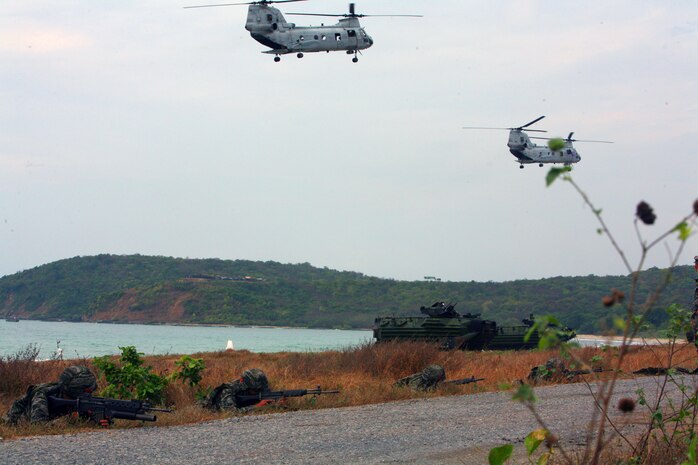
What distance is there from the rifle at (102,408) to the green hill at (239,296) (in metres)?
94.0

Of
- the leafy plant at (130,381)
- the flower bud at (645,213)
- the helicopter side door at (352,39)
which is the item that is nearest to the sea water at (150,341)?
the leafy plant at (130,381)

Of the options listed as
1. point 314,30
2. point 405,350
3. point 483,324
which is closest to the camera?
point 405,350

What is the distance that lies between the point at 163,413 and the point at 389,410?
3.88 meters

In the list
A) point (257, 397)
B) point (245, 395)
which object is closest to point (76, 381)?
point (245, 395)

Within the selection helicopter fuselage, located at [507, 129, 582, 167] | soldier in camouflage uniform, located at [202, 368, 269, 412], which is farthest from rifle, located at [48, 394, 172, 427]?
helicopter fuselage, located at [507, 129, 582, 167]

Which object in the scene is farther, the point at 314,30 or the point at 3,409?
the point at 314,30

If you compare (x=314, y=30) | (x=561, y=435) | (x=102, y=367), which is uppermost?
(x=314, y=30)

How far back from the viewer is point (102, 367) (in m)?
16.8

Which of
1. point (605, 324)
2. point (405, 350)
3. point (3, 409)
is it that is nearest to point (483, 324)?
point (405, 350)

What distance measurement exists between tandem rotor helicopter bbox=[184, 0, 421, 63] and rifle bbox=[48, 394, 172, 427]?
21833mm

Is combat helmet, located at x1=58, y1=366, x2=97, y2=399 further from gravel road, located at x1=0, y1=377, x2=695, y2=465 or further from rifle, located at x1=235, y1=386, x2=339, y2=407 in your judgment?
rifle, located at x1=235, y1=386, x2=339, y2=407

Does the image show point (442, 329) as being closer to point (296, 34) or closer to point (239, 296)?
point (296, 34)

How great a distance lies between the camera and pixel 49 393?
45.9 ft

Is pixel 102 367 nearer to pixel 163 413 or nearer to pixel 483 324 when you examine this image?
pixel 163 413
